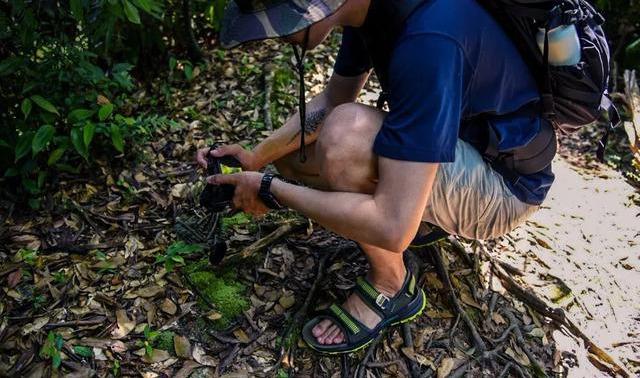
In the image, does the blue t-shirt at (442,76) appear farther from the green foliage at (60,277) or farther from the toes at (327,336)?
the green foliage at (60,277)

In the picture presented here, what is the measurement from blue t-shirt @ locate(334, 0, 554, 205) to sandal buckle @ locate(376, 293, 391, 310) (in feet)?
2.56

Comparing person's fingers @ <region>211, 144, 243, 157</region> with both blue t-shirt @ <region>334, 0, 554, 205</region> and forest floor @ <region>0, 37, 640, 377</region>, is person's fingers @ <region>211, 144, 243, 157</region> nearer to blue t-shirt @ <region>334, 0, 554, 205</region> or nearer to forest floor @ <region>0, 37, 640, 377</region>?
forest floor @ <region>0, 37, 640, 377</region>

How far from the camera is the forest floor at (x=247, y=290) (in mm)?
2391

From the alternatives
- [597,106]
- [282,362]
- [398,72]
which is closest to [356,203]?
[398,72]

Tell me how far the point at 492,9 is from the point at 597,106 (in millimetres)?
587

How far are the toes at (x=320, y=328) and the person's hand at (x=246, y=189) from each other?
0.54m

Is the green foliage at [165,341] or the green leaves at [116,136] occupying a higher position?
the green leaves at [116,136]

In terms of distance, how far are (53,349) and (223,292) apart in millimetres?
696

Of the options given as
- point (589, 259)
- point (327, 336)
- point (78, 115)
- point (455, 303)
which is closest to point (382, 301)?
point (327, 336)

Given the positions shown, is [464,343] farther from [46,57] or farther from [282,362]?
[46,57]

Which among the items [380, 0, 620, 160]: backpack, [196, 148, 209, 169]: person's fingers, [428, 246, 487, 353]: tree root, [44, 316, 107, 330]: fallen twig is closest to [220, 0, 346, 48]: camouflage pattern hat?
[380, 0, 620, 160]: backpack

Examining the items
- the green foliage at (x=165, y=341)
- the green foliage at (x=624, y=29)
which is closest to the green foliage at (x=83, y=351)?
the green foliage at (x=165, y=341)

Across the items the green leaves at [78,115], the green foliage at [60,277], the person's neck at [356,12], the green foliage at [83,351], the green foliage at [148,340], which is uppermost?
the person's neck at [356,12]

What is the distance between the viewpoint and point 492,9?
1.98 metres
